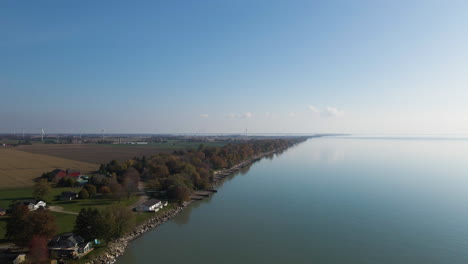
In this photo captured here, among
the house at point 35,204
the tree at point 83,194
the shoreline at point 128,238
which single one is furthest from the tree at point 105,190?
the shoreline at point 128,238

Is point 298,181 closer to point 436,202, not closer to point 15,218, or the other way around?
point 436,202

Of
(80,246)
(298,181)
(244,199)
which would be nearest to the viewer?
(80,246)

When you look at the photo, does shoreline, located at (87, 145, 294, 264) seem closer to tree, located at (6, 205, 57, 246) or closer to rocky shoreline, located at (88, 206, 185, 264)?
rocky shoreline, located at (88, 206, 185, 264)

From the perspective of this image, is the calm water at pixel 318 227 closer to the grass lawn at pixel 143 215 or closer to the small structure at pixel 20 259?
the grass lawn at pixel 143 215

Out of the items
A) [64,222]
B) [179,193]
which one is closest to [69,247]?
[64,222]

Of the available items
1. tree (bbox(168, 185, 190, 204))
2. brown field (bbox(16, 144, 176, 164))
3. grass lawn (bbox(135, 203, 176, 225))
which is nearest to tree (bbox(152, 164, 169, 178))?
tree (bbox(168, 185, 190, 204))

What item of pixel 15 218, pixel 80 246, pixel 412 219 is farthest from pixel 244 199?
pixel 15 218

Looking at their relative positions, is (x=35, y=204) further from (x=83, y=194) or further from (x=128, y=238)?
(x=128, y=238)

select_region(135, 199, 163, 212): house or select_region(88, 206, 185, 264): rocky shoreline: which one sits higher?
select_region(135, 199, 163, 212): house
